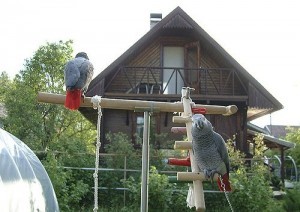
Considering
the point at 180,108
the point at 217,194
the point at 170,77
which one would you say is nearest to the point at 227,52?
the point at 170,77

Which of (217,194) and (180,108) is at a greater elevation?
(180,108)

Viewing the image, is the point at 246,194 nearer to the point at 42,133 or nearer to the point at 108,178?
the point at 108,178

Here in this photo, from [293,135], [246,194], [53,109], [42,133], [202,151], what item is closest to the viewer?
[202,151]

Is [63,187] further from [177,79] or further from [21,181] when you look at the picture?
[177,79]

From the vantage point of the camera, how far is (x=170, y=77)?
15.4 meters

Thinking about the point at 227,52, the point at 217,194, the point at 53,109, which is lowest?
the point at 217,194

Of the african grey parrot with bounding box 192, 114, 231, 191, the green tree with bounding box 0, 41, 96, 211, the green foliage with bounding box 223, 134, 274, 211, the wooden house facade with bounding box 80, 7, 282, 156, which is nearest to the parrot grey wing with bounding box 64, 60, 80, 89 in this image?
the african grey parrot with bounding box 192, 114, 231, 191

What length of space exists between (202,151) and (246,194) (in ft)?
22.6

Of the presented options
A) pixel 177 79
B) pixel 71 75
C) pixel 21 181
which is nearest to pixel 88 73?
pixel 71 75

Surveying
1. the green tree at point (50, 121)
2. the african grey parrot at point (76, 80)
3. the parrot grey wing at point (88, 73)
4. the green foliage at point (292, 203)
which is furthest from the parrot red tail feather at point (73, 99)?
the green tree at point (50, 121)

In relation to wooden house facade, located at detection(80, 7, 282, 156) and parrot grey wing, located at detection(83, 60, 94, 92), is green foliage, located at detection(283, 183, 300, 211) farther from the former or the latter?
wooden house facade, located at detection(80, 7, 282, 156)

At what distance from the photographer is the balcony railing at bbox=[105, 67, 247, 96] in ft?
51.3

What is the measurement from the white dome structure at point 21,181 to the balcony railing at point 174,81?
1024cm

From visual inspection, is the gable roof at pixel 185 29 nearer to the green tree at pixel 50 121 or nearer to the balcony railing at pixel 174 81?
the balcony railing at pixel 174 81
